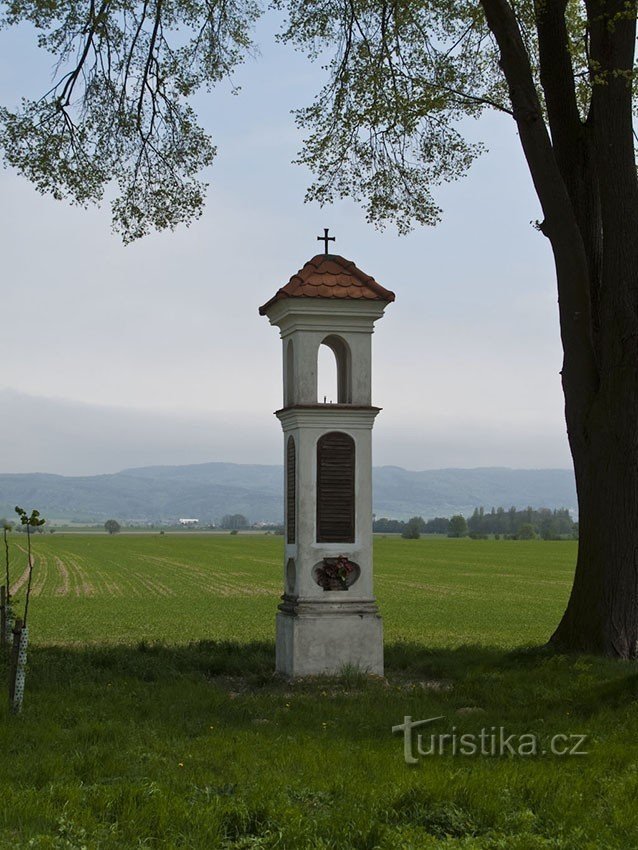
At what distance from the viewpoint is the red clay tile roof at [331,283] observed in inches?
524

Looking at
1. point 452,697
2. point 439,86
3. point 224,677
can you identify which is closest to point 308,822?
point 452,697

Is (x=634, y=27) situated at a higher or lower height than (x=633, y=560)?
higher

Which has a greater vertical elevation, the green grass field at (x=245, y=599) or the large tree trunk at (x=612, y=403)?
the large tree trunk at (x=612, y=403)

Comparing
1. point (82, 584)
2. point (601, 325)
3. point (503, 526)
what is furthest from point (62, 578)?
point (503, 526)

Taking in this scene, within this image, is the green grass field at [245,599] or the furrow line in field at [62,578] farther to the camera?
the furrow line in field at [62,578]

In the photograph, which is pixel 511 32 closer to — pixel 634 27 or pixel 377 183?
pixel 634 27

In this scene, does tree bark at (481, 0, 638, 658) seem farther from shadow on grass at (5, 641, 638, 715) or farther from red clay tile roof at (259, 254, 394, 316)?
red clay tile roof at (259, 254, 394, 316)

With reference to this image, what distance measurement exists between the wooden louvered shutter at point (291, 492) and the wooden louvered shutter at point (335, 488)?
0.33 meters

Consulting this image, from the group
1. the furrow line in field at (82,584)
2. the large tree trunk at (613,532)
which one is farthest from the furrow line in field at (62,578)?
the large tree trunk at (613,532)

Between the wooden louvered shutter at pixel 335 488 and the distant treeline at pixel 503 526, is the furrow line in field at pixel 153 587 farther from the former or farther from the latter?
the distant treeline at pixel 503 526

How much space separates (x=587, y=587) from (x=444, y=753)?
6.33 m

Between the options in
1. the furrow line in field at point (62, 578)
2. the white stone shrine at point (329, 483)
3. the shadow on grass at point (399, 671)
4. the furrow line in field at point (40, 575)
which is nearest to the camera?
the shadow on grass at point (399, 671)

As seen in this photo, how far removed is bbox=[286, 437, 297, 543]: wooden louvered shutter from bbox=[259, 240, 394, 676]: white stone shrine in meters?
0.01

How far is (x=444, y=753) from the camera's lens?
8.08 m
